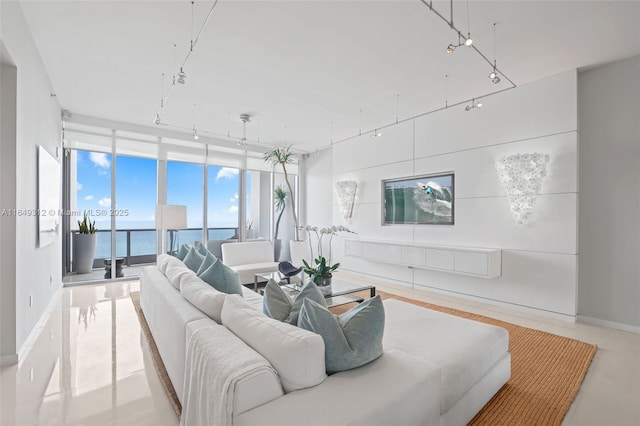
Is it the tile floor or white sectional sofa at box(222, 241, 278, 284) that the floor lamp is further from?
the tile floor

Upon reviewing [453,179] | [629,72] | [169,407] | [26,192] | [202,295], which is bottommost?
[169,407]

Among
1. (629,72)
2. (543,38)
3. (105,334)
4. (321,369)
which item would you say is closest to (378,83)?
(543,38)

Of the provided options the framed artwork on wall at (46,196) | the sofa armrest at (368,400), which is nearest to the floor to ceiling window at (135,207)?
the framed artwork on wall at (46,196)

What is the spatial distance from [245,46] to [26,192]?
258cm

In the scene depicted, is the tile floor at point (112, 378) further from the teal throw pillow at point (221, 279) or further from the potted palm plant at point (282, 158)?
the potted palm plant at point (282, 158)

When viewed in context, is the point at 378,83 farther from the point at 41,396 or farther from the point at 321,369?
the point at 41,396

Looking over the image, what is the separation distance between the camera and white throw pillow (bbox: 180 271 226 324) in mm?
1868

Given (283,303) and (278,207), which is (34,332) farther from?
(278,207)

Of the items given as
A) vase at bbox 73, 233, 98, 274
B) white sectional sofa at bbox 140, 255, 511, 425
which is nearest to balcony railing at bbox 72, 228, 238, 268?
vase at bbox 73, 233, 98, 274

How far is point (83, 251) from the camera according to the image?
602cm

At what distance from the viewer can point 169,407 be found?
204cm

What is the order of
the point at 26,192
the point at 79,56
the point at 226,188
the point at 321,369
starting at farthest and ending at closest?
the point at 226,188
the point at 79,56
the point at 26,192
the point at 321,369

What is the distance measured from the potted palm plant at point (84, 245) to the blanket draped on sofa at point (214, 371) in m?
5.80

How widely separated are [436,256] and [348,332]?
3689 mm
